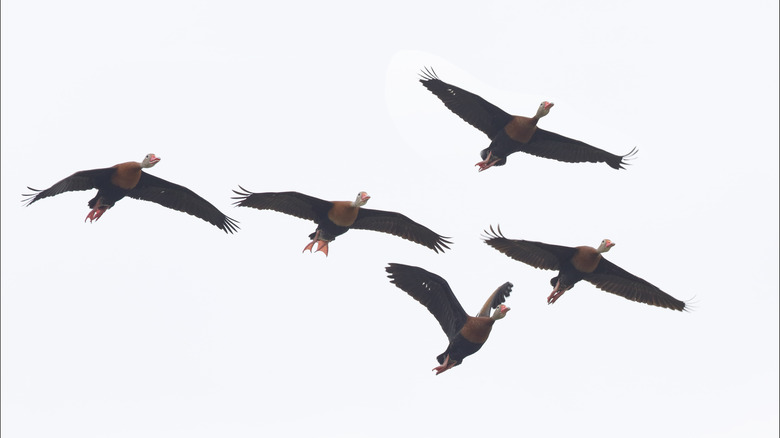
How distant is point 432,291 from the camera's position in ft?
83.9

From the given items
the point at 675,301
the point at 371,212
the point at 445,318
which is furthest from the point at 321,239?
the point at 675,301

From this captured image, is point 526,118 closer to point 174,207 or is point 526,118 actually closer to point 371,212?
point 371,212

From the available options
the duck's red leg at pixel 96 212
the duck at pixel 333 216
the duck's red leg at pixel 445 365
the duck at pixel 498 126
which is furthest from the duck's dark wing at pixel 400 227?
the duck's red leg at pixel 96 212

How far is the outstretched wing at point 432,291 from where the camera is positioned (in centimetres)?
2533

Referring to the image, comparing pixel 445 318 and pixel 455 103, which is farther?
pixel 455 103

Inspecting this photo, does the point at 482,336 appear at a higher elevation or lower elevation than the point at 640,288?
lower

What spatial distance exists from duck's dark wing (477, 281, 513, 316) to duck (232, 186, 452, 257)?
246cm

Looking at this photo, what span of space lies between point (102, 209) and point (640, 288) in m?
10.5

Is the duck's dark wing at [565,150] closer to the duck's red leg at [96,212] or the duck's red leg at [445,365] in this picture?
the duck's red leg at [445,365]

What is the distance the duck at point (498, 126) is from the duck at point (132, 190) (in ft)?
16.7

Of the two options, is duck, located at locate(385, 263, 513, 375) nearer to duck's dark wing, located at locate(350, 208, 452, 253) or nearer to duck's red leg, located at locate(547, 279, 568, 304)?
duck's red leg, located at locate(547, 279, 568, 304)

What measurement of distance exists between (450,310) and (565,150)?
211 inches

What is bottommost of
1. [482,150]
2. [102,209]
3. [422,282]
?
[422,282]

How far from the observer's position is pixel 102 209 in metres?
26.5
